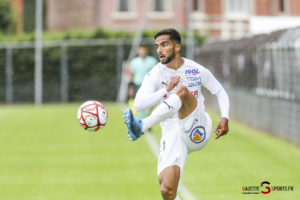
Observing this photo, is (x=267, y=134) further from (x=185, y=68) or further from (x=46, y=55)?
(x=46, y=55)

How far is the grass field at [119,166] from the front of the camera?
1073cm

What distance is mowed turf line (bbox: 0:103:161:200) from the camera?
10.8 meters

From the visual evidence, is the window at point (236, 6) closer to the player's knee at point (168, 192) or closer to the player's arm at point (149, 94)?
the player's arm at point (149, 94)

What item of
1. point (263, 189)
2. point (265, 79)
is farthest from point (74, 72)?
point (263, 189)

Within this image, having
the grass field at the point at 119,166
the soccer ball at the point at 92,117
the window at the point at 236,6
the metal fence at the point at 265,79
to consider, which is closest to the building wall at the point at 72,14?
the window at the point at 236,6

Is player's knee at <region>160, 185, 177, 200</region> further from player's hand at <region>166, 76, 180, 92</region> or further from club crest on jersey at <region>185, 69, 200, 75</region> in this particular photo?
club crest on jersey at <region>185, 69, 200, 75</region>

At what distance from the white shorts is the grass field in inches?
105

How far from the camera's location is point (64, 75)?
3425cm

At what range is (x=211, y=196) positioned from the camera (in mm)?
10305

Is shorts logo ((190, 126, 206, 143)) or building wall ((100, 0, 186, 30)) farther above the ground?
building wall ((100, 0, 186, 30))

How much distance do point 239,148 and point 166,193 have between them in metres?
9.19

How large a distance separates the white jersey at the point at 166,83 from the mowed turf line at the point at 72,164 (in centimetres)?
285

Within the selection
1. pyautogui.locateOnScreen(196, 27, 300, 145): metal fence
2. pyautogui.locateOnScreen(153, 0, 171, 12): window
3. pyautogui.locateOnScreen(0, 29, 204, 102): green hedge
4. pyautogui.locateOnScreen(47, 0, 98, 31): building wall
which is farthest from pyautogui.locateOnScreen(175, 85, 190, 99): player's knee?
pyautogui.locateOnScreen(47, 0, 98, 31): building wall

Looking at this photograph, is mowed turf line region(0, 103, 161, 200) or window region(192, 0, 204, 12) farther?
window region(192, 0, 204, 12)
